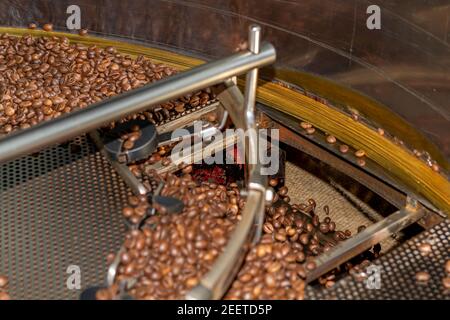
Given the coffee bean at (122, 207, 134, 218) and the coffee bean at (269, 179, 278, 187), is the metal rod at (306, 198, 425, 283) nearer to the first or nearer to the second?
the coffee bean at (122, 207, 134, 218)

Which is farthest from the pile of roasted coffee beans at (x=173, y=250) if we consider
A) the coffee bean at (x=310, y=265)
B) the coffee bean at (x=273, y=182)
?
the coffee bean at (x=273, y=182)

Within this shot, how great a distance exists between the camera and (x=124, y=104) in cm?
169

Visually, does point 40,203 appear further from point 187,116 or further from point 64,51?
point 64,51

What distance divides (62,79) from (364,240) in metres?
1.23

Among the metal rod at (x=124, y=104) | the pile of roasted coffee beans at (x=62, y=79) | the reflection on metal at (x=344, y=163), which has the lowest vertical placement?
the reflection on metal at (x=344, y=163)

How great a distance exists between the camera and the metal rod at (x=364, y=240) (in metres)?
1.88

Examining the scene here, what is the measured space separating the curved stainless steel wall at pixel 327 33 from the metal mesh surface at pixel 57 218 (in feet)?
2.65

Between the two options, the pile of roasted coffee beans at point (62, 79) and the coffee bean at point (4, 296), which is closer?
the coffee bean at point (4, 296)

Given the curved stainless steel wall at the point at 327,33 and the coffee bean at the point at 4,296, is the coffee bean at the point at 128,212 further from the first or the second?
the curved stainless steel wall at the point at 327,33

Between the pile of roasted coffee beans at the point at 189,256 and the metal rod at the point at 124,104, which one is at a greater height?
the metal rod at the point at 124,104

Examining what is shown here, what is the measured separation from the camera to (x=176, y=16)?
9.19 ft

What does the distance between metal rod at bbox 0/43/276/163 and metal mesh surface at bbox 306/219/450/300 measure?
60 cm
